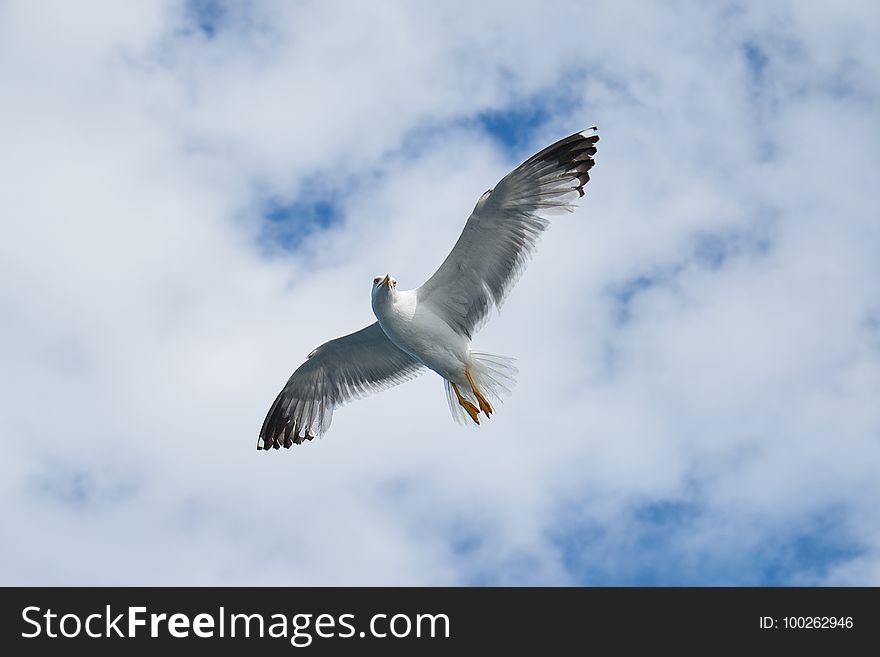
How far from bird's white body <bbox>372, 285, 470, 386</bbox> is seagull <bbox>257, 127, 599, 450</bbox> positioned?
0.01m

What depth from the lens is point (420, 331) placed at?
12453 millimetres

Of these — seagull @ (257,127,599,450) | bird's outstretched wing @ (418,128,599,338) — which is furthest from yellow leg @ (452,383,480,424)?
bird's outstretched wing @ (418,128,599,338)

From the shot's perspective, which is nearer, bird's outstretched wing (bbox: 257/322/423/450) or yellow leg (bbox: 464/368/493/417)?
yellow leg (bbox: 464/368/493/417)

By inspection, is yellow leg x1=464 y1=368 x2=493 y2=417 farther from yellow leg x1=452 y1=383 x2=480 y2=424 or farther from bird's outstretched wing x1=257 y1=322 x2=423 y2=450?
bird's outstretched wing x1=257 y1=322 x2=423 y2=450

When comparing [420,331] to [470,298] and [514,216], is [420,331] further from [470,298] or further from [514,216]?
[514,216]

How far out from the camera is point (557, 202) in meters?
12.0

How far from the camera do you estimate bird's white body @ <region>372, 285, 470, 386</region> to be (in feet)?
40.4

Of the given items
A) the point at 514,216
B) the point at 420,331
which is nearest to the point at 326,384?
the point at 420,331

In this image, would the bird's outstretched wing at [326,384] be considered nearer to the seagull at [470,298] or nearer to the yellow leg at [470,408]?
the seagull at [470,298]

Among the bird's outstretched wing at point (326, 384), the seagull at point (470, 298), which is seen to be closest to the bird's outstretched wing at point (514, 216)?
the seagull at point (470, 298)

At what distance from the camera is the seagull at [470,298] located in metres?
12.0

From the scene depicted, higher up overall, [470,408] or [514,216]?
[514,216]

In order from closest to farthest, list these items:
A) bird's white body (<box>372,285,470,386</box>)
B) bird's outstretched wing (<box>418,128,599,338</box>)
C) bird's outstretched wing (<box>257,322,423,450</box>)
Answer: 1. bird's outstretched wing (<box>418,128,599,338</box>)
2. bird's white body (<box>372,285,470,386</box>)
3. bird's outstretched wing (<box>257,322,423,450</box>)

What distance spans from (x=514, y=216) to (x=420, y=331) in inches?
66.5
